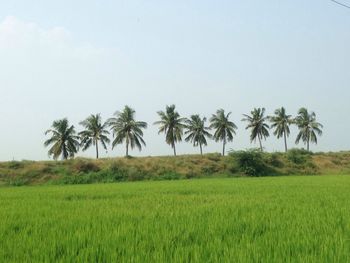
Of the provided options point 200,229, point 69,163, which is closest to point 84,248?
point 200,229

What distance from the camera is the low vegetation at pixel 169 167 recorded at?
113 feet

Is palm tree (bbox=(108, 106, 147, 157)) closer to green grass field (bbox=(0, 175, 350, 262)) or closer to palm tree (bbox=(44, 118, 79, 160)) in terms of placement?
palm tree (bbox=(44, 118, 79, 160))

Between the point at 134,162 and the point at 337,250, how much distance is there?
36.2 metres

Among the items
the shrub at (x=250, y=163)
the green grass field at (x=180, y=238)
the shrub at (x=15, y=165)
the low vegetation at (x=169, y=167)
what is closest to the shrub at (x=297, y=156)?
the low vegetation at (x=169, y=167)

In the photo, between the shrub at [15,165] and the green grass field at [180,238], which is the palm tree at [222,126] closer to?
the shrub at [15,165]

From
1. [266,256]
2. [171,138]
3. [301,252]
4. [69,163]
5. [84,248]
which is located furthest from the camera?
[171,138]

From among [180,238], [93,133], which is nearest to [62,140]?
[93,133]

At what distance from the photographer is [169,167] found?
39.3 m

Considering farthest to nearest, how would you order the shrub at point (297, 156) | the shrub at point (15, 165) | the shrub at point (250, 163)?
the shrub at point (297, 156)
the shrub at point (250, 163)
the shrub at point (15, 165)

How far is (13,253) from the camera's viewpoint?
4.13 m

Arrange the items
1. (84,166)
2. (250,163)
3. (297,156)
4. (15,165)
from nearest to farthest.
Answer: (15,165) < (84,166) < (250,163) < (297,156)

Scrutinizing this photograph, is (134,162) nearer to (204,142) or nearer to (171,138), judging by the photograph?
(171,138)

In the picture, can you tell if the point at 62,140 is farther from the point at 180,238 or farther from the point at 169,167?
the point at 180,238

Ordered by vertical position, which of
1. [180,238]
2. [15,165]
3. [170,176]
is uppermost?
[15,165]
